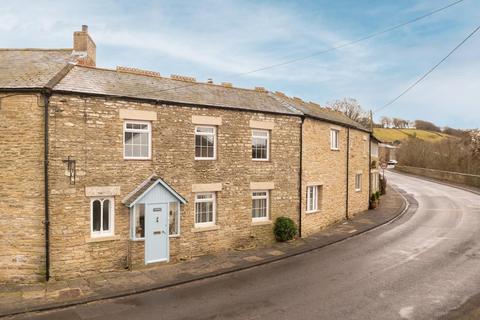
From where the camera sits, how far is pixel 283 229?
16875 millimetres

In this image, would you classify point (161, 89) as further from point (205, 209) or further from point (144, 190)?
point (205, 209)

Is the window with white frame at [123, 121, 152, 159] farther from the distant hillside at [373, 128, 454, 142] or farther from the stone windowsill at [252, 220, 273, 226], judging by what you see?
the distant hillside at [373, 128, 454, 142]

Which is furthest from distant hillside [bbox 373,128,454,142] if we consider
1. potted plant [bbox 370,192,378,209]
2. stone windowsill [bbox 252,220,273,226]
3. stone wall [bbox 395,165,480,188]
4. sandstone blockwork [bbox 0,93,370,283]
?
sandstone blockwork [bbox 0,93,370,283]

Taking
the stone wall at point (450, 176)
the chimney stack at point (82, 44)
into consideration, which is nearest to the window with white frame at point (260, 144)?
the chimney stack at point (82, 44)

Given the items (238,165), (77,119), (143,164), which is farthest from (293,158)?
(77,119)

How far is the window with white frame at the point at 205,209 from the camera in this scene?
1498 cm

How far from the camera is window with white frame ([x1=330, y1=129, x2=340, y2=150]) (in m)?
21.5

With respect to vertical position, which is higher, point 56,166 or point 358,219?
point 56,166

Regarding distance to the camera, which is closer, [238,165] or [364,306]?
[364,306]

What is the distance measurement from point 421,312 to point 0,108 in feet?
45.6

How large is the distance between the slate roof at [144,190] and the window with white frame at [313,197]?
320 inches

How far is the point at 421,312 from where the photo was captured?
9.17 m

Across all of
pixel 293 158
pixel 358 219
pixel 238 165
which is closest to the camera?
pixel 238 165

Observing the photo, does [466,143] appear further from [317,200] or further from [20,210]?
[20,210]
